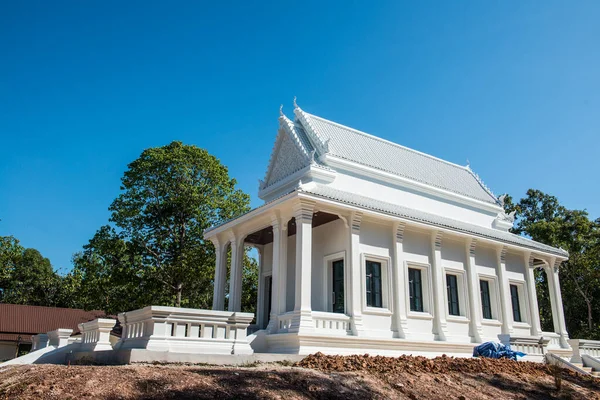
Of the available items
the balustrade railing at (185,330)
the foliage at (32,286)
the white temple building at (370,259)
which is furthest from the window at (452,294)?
the foliage at (32,286)

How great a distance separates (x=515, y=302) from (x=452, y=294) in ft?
12.7

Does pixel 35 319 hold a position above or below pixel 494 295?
below

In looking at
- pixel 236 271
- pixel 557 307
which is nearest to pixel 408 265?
pixel 236 271

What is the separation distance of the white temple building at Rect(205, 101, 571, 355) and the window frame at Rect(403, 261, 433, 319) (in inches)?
1.3

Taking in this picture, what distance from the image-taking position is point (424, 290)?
678 inches

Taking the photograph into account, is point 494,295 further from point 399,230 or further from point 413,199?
point 399,230

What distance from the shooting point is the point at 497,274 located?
19.3 meters

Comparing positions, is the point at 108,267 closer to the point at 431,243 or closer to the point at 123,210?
the point at 123,210

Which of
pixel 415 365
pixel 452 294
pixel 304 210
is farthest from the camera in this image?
pixel 452 294

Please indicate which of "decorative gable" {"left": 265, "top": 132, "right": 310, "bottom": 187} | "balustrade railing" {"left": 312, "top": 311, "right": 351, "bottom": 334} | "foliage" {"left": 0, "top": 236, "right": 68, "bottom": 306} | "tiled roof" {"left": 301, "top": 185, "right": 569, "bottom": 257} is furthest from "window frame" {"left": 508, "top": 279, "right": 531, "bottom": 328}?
"foliage" {"left": 0, "top": 236, "right": 68, "bottom": 306}

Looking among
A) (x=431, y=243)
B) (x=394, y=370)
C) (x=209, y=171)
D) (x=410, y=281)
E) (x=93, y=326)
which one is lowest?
(x=394, y=370)

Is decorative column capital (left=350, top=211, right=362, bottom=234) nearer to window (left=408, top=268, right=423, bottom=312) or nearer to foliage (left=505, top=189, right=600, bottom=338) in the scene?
window (left=408, top=268, right=423, bottom=312)

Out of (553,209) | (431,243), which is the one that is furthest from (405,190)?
(553,209)

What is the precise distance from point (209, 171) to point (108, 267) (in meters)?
6.90
